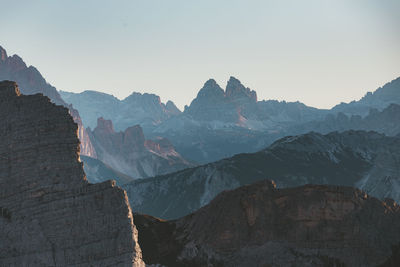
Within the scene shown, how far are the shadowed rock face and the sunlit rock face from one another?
3088cm

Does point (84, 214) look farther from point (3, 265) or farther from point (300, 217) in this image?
point (300, 217)

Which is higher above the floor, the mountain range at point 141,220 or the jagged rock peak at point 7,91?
the jagged rock peak at point 7,91

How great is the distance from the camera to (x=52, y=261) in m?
48.2

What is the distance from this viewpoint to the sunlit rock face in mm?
48281

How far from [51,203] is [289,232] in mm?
40252

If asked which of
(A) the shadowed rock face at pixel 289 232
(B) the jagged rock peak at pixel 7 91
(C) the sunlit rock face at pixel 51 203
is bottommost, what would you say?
(A) the shadowed rock face at pixel 289 232

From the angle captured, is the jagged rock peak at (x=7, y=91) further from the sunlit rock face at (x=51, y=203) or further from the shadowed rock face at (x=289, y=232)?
the shadowed rock face at (x=289, y=232)

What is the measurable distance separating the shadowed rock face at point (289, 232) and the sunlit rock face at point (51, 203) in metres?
30.9

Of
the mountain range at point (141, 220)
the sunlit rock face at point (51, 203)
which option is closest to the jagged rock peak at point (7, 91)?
the mountain range at point (141, 220)

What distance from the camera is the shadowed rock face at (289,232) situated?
252ft

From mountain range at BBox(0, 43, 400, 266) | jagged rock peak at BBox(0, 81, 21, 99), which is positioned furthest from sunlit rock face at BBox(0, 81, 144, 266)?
jagged rock peak at BBox(0, 81, 21, 99)

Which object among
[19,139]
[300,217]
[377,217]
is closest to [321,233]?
[300,217]

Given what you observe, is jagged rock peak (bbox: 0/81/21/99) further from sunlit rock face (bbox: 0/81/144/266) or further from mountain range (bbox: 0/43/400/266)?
sunlit rock face (bbox: 0/81/144/266)

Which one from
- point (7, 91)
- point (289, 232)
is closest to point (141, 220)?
point (289, 232)
